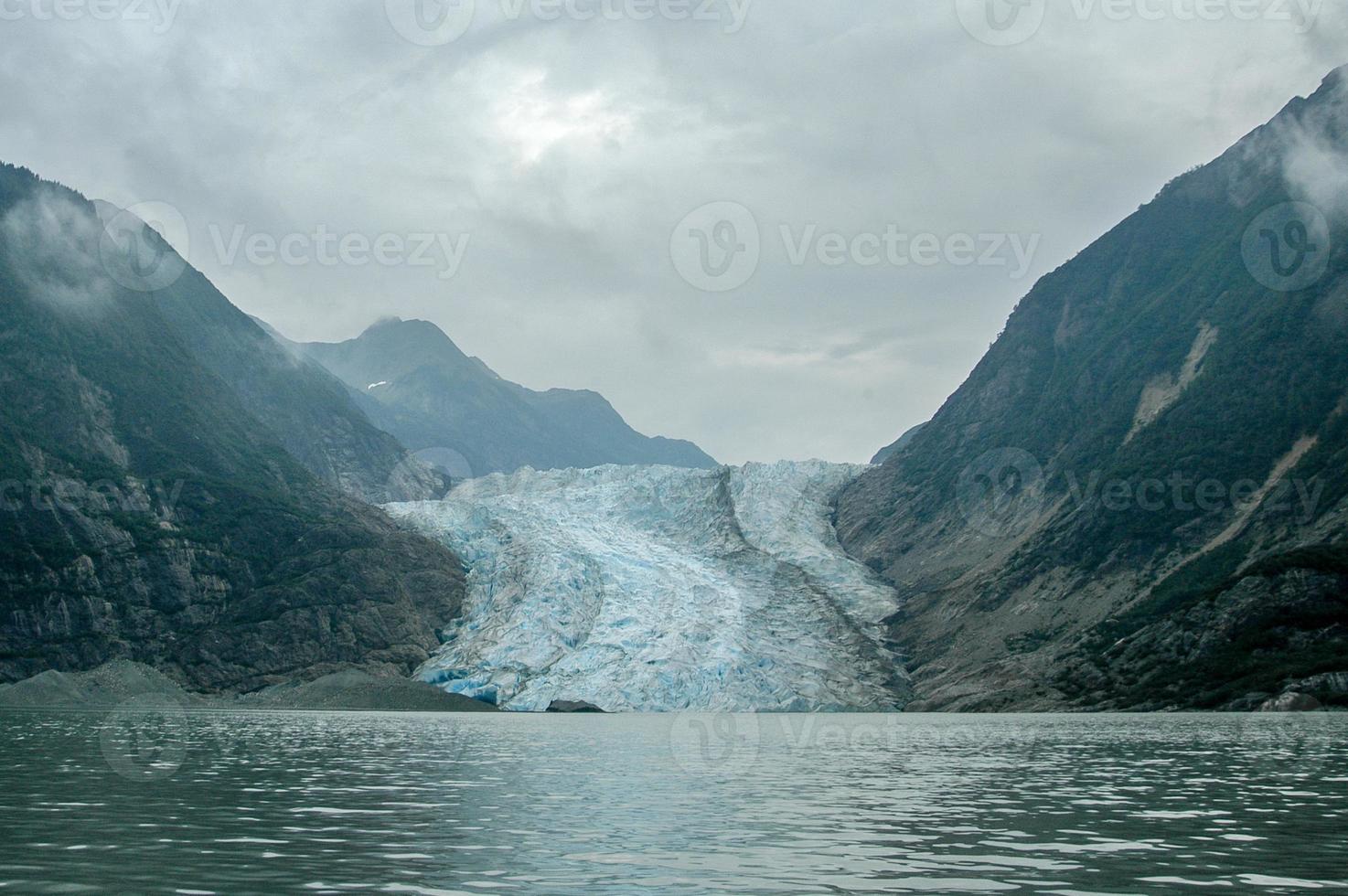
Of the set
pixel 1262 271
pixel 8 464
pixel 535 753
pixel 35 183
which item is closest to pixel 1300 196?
pixel 1262 271

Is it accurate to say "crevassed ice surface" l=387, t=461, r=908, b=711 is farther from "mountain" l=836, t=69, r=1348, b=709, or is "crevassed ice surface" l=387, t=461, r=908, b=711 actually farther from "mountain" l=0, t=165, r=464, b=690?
"mountain" l=836, t=69, r=1348, b=709

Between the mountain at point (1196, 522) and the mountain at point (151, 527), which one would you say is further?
the mountain at point (151, 527)

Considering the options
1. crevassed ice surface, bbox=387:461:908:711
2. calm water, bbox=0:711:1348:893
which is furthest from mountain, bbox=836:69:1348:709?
calm water, bbox=0:711:1348:893

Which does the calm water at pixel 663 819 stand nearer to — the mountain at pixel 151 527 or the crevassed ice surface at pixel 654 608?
the crevassed ice surface at pixel 654 608

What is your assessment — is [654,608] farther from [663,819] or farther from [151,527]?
[663,819]

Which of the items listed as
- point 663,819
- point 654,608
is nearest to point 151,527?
point 654,608

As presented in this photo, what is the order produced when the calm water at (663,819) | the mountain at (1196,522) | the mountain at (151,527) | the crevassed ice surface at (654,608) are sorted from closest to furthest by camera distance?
the calm water at (663,819)
the mountain at (1196,522)
the mountain at (151,527)
the crevassed ice surface at (654,608)

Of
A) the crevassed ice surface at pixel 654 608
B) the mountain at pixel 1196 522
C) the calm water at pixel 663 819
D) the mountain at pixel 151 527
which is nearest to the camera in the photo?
the calm water at pixel 663 819

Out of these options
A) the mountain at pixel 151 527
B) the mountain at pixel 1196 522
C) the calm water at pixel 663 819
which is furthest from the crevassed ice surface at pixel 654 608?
the calm water at pixel 663 819
